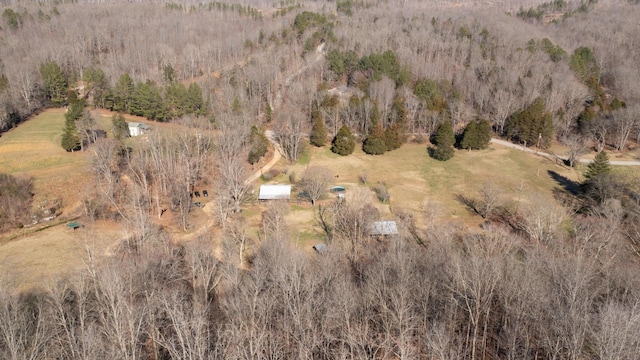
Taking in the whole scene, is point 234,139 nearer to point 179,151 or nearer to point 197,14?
point 179,151

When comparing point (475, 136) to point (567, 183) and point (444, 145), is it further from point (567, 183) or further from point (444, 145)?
point (567, 183)

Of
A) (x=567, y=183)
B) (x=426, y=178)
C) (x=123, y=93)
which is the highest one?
(x=123, y=93)

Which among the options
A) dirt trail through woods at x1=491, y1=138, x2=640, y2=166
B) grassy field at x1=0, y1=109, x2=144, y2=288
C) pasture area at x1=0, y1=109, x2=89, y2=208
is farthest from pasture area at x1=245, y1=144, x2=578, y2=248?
pasture area at x1=0, y1=109, x2=89, y2=208

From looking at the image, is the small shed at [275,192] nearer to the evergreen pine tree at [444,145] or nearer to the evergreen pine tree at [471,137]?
the evergreen pine tree at [444,145]

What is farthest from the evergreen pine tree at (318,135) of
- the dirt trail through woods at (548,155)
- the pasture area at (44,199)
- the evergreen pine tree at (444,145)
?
the pasture area at (44,199)

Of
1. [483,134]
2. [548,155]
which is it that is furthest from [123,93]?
[548,155]

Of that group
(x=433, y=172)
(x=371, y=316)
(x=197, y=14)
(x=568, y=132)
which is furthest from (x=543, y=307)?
(x=197, y=14)
